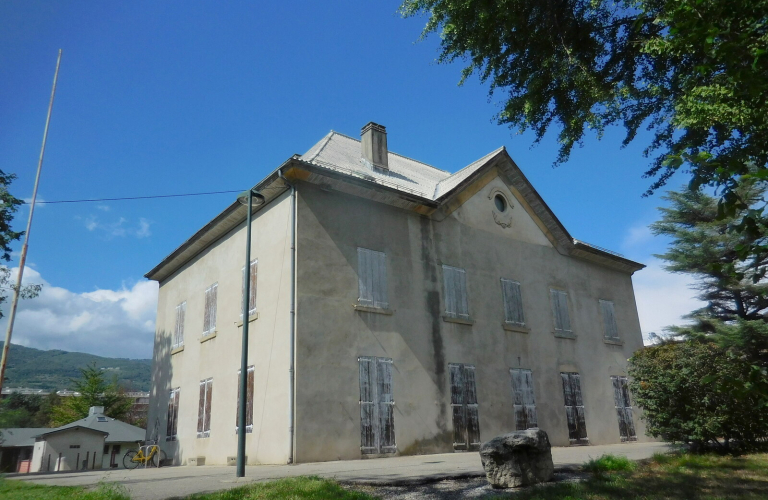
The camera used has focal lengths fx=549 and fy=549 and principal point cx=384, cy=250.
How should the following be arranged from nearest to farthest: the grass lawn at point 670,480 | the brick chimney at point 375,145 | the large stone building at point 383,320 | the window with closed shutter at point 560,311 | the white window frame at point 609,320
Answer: the grass lawn at point 670,480, the large stone building at point 383,320, the brick chimney at point 375,145, the window with closed shutter at point 560,311, the white window frame at point 609,320

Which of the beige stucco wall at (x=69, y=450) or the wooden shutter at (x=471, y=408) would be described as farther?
the beige stucco wall at (x=69, y=450)

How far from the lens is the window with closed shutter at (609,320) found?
21031 millimetres

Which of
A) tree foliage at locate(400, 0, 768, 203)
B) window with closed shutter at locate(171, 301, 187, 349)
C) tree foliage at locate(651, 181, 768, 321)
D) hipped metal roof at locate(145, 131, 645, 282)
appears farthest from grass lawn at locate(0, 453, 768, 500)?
tree foliage at locate(651, 181, 768, 321)

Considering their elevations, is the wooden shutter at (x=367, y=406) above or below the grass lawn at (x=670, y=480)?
above

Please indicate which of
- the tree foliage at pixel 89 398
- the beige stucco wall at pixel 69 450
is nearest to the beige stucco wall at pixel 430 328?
the beige stucco wall at pixel 69 450

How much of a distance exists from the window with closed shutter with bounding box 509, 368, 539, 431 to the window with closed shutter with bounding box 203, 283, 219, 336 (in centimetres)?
911

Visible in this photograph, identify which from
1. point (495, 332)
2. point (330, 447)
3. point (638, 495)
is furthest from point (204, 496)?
point (495, 332)

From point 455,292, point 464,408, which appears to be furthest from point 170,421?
point 455,292

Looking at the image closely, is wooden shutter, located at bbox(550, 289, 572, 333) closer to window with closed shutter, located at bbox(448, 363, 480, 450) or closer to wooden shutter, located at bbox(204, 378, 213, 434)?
window with closed shutter, located at bbox(448, 363, 480, 450)

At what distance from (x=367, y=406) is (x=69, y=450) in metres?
29.3

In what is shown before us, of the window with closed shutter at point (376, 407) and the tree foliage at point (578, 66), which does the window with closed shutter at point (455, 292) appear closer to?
the window with closed shutter at point (376, 407)

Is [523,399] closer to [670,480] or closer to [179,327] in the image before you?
[670,480]

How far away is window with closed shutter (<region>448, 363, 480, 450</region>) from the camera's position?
1481cm

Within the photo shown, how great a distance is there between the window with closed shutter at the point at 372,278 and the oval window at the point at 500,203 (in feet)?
19.2
